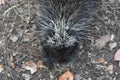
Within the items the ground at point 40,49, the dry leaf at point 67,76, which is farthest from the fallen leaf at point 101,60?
the dry leaf at point 67,76

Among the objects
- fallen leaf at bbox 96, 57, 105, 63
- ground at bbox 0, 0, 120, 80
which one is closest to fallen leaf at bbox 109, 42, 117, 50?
ground at bbox 0, 0, 120, 80

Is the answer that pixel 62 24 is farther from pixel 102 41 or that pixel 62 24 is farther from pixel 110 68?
pixel 110 68

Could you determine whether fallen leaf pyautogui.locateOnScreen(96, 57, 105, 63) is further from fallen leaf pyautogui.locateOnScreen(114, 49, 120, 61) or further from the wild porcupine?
the wild porcupine

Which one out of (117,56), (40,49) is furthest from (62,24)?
(117,56)

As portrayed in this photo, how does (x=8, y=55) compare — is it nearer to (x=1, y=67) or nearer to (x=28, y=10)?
(x=1, y=67)

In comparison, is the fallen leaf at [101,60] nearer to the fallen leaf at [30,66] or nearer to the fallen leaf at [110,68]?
the fallen leaf at [110,68]
